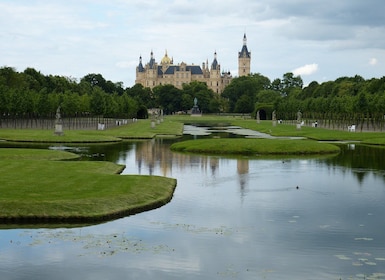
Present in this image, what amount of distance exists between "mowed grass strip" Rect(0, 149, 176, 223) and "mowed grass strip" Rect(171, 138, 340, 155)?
17280 mm

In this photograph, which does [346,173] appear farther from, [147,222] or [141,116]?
[141,116]

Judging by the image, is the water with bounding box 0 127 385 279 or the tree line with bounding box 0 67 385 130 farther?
the tree line with bounding box 0 67 385 130

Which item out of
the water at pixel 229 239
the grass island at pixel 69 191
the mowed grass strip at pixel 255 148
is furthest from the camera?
the mowed grass strip at pixel 255 148

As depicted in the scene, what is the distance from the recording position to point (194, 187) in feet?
96.7

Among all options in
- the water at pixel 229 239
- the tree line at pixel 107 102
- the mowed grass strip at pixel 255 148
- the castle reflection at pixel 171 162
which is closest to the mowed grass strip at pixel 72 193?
the water at pixel 229 239

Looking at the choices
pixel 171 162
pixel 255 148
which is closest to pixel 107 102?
pixel 255 148

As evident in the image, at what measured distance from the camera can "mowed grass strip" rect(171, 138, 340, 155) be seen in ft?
159

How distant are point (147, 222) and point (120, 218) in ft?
3.98

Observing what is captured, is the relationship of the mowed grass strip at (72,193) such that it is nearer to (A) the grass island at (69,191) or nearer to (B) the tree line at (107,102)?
(A) the grass island at (69,191)

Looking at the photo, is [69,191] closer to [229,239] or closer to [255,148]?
[229,239]

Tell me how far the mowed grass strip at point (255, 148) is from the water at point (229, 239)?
16.9 metres

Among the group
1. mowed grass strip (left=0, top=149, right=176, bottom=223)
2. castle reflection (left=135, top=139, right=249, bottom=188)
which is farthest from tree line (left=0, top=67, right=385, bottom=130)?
mowed grass strip (left=0, top=149, right=176, bottom=223)

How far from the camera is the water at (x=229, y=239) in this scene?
16.0 metres

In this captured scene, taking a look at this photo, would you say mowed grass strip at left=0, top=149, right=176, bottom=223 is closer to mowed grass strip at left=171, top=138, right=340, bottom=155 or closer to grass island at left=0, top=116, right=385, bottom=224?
grass island at left=0, top=116, right=385, bottom=224
